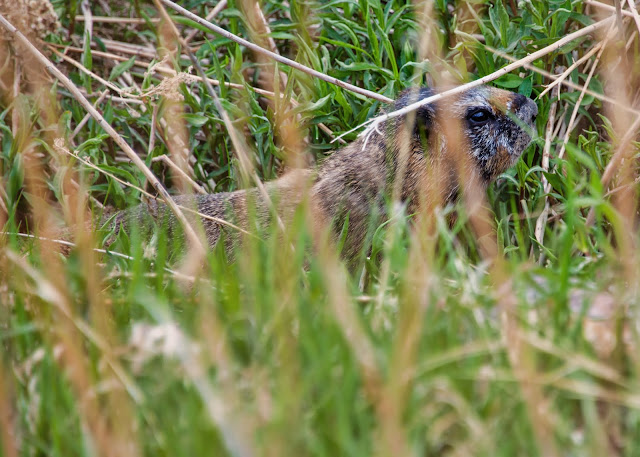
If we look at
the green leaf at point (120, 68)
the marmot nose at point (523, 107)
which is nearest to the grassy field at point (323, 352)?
the marmot nose at point (523, 107)

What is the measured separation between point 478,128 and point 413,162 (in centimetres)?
35

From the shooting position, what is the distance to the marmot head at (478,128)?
3926mm

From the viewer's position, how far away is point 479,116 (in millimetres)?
3980

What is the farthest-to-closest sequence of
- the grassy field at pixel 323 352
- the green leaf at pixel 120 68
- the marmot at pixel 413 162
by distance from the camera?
the green leaf at pixel 120 68, the marmot at pixel 413 162, the grassy field at pixel 323 352

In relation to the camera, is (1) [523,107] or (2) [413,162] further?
(2) [413,162]

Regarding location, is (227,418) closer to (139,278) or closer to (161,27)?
(139,278)

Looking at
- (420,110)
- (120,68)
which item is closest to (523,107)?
(420,110)

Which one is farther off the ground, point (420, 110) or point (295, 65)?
point (295, 65)

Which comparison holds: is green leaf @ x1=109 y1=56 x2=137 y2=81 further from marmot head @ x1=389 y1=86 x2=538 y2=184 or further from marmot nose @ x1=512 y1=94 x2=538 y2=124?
marmot nose @ x1=512 y1=94 x2=538 y2=124

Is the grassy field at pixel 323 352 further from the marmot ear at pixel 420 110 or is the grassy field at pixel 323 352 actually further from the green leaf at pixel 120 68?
the green leaf at pixel 120 68

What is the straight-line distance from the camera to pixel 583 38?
3854 mm

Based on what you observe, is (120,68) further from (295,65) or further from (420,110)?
(420,110)

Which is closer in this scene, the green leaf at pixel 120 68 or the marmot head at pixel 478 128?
the marmot head at pixel 478 128

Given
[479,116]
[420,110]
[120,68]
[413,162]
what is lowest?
[413,162]
